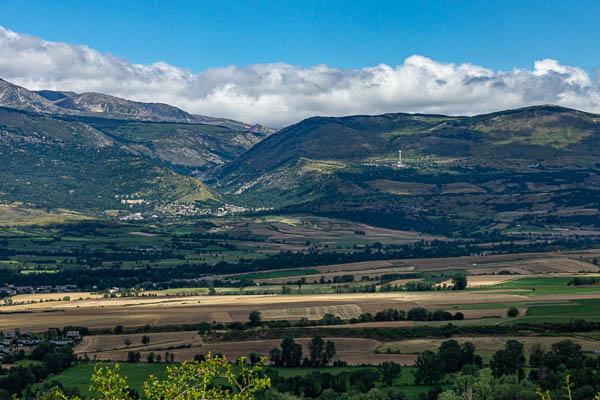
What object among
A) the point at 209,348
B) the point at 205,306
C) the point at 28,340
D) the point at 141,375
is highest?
the point at 205,306

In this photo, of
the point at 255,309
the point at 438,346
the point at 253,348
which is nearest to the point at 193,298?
the point at 255,309

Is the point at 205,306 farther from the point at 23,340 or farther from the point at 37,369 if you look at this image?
the point at 37,369

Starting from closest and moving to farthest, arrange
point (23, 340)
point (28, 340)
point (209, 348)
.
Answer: point (209, 348) → point (23, 340) → point (28, 340)

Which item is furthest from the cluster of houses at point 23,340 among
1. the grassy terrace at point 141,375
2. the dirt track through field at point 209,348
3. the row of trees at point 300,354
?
the row of trees at point 300,354

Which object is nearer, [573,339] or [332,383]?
[332,383]

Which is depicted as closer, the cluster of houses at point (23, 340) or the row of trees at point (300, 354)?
the row of trees at point (300, 354)

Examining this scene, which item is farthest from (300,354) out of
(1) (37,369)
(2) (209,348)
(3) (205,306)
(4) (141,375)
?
(3) (205,306)

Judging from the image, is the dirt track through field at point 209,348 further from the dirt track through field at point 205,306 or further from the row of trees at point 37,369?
the dirt track through field at point 205,306

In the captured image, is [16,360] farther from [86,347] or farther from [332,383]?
[332,383]
